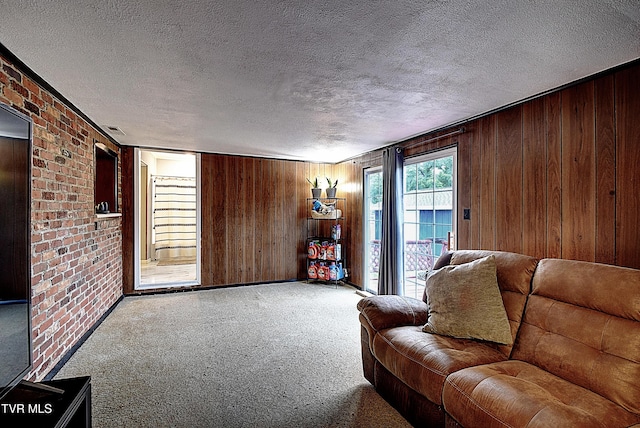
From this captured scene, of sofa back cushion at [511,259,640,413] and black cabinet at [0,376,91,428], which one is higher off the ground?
sofa back cushion at [511,259,640,413]

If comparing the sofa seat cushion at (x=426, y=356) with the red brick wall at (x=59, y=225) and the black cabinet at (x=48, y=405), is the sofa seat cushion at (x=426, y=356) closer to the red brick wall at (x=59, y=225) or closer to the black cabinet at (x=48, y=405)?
the black cabinet at (x=48, y=405)

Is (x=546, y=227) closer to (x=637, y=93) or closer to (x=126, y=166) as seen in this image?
(x=637, y=93)

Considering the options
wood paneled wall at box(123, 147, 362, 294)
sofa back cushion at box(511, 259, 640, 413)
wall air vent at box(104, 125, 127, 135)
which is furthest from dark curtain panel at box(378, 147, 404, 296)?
wall air vent at box(104, 125, 127, 135)

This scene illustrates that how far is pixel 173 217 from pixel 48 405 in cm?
748

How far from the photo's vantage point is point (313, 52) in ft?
6.75

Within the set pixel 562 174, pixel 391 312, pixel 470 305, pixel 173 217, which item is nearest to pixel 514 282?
pixel 470 305

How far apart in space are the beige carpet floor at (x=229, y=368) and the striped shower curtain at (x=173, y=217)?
13.0 ft

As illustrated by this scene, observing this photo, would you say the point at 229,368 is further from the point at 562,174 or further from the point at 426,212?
the point at 562,174

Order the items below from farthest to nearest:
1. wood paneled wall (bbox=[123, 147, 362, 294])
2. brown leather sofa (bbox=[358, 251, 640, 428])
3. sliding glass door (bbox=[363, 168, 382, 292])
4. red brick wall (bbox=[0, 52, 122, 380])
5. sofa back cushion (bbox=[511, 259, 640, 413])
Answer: wood paneled wall (bbox=[123, 147, 362, 294]) → sliding glass door (bbox=[363, 168, 382, 292]) → red brick wall (bbox=[0, 52, 122, 380]) → sofa back cushion (bbox=[511, 259, 640, 413]) → brown leather sofa (bbox=[358, 251, 640, 428])

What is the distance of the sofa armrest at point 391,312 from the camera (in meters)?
2.45

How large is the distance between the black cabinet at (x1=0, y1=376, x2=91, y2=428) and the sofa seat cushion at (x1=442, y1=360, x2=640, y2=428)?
1.78m

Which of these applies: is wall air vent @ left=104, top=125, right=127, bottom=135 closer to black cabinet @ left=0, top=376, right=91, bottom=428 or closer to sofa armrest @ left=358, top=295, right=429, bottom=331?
black cabinet @ left=0, top=376, right=91, bottom=428

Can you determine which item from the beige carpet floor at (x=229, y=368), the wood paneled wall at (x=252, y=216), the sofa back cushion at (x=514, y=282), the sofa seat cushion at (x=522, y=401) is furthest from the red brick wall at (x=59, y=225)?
the sofa back cushion at (x=514, y=282)

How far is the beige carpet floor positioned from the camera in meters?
2.18
